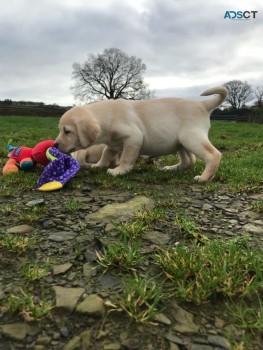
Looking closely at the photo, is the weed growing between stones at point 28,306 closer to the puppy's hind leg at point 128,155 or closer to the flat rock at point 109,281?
the flat rock at point 109,281

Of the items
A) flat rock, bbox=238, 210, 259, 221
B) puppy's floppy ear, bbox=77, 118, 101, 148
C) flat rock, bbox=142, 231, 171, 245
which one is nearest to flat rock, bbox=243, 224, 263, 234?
flat rock, bbox=238, 210, 259, 221

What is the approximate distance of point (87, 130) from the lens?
165 inches

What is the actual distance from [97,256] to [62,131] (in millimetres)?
2561

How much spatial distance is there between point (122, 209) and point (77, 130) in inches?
63.7

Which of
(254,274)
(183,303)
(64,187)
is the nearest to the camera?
(183,303)

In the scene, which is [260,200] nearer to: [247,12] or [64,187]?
[64,187]

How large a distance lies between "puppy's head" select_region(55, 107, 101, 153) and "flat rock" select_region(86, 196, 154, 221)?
124 centimetres

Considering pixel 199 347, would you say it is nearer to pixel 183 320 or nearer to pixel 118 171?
pixel 183 320

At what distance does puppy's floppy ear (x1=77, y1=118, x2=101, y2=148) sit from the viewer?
13.7ft

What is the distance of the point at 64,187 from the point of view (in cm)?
374

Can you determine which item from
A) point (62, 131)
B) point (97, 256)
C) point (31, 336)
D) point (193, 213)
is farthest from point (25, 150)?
point (31, 336)

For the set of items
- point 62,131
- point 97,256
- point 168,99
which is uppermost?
point 168,99

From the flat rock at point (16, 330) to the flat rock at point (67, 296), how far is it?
0.59 ft

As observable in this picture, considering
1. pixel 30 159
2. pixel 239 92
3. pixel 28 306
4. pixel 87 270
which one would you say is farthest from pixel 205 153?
pixel 239 92
